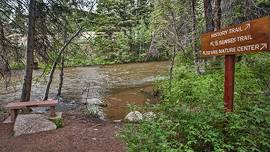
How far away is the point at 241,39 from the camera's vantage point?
3705 millimetres

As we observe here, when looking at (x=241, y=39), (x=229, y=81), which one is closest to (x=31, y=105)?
(x=229, y=81)

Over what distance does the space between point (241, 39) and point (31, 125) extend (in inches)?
191

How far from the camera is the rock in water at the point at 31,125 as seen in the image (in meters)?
6.79

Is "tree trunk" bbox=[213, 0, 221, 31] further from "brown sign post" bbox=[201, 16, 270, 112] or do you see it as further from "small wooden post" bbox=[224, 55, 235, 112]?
"small wooden post" bbox=[224, 55, 235, 112]

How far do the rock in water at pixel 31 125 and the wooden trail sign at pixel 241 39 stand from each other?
4.01m

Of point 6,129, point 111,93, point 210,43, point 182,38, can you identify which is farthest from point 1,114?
point 182,38

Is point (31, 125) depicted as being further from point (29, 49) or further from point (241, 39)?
point (241, 39)

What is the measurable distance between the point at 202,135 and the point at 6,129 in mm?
5082

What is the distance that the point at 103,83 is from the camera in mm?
16609

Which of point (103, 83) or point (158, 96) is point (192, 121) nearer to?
point (158, 96)

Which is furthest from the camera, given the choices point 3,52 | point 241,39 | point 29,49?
point 3,52

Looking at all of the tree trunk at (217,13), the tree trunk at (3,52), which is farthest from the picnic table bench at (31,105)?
the tree trunk at (217,13)

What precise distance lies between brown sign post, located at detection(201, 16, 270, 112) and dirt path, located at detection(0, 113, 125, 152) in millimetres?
2378

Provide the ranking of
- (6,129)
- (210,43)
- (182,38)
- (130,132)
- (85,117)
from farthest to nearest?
(182,38) → (85,117) → (6,129) → (210,43) → (130,132)
